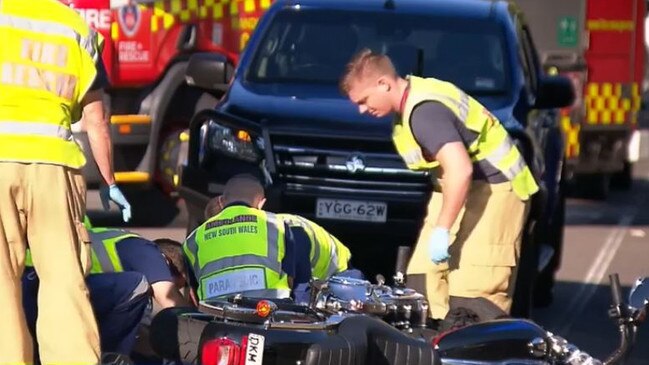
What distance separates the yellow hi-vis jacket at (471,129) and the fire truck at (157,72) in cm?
583

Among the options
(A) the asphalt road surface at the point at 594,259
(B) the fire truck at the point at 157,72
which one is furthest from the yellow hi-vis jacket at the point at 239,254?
(B) the fire truck at the point at 157,72

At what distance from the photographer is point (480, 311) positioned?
7.84 m

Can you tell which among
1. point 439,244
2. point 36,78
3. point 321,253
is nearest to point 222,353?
point 36,78

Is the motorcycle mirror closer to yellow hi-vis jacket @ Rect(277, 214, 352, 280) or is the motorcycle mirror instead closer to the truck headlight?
yellow hi-vis jacket @ Rect(277, 214, 352, 280)

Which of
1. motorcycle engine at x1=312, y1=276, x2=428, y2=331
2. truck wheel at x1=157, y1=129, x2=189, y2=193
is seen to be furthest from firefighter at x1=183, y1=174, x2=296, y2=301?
truck wheel at x1=157, y1=129, x2=189, y2=193

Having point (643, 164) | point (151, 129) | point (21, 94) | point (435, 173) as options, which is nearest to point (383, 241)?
point (435, 173)

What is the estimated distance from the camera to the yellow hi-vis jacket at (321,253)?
796 centimetres

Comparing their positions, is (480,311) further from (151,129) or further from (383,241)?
(151,129)

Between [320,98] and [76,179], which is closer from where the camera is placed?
[76,179]

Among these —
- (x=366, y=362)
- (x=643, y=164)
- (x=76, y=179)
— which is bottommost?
(x=643, y=164)

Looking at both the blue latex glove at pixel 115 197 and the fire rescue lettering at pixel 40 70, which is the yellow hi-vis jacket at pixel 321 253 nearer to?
the blue latex glove at pixel 115 197

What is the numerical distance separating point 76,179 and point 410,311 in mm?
1283

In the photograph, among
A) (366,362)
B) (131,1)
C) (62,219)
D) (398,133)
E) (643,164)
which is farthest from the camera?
(643,164)

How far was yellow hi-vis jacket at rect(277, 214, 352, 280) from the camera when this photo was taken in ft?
26.1
